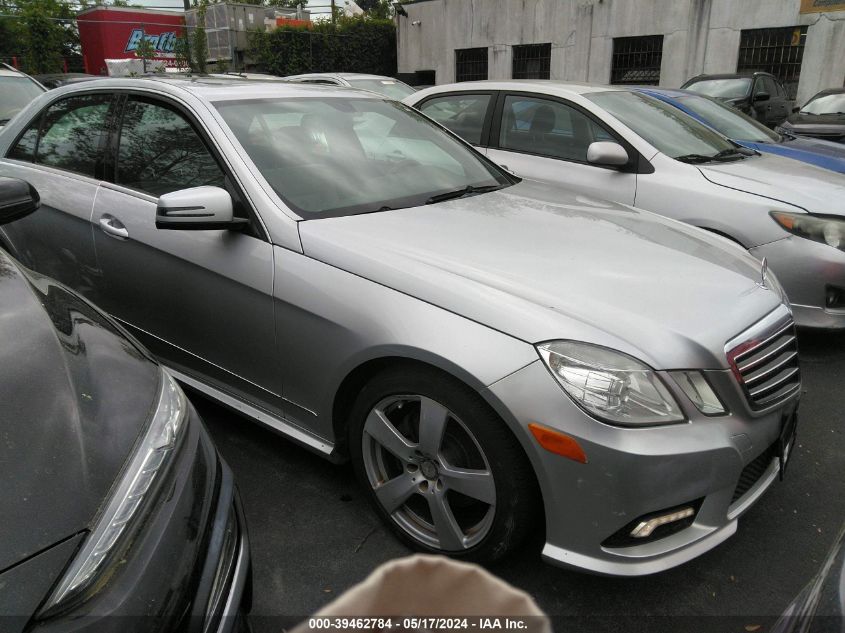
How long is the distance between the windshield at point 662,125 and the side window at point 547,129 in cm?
20

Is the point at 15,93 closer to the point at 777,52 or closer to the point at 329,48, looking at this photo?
the point at 777,52

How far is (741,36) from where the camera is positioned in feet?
57.8

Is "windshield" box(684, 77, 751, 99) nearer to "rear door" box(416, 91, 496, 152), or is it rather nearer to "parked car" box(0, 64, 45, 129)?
"rear door" box(416, 91, 496, 152)

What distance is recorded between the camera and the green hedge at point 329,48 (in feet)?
86.1

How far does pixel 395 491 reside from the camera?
237 centimetres

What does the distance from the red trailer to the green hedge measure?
443 cm

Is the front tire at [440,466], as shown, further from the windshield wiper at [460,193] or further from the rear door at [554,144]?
the rear door at [554,144]

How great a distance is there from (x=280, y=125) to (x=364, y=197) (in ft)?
1.92

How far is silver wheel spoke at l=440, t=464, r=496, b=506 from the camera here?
2086 millimetres

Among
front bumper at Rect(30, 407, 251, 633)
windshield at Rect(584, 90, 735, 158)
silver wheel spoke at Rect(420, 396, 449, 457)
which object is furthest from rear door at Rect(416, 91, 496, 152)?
front bumper at Rect(30, 407, 251, 633)

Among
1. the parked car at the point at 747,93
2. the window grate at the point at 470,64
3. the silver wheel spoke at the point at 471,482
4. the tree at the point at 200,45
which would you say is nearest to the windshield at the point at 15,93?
the silver wheel spoke at the point at 471,482

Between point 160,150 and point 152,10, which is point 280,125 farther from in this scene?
point 152,10

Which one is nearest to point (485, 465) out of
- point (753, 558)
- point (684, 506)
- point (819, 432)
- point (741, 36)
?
point (684, 506)

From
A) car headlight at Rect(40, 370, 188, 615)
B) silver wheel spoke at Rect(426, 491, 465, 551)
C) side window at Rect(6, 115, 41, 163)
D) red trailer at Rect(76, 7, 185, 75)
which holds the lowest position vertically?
silver wheel spoke at Rect(426, 491, 465, 551)
